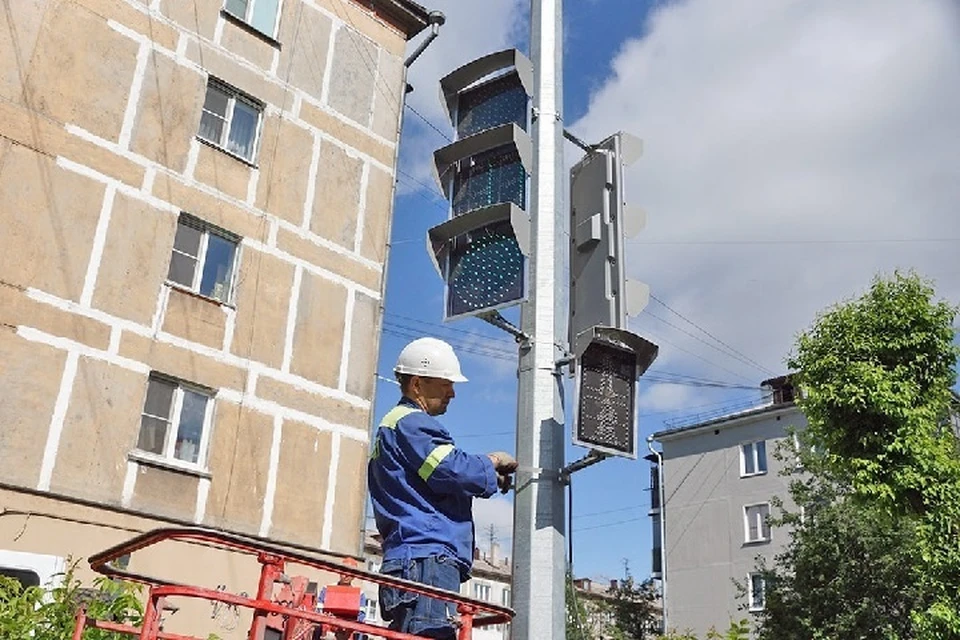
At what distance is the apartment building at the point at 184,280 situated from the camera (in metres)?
13.2

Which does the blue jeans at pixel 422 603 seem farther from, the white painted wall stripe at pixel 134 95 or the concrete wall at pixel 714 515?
the concrete wall at pixel 714 515

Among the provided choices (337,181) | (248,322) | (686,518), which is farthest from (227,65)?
(686,518)

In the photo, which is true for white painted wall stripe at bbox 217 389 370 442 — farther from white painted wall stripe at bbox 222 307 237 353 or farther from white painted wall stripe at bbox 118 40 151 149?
white painted wall stripe at bbox 118 40 151 149

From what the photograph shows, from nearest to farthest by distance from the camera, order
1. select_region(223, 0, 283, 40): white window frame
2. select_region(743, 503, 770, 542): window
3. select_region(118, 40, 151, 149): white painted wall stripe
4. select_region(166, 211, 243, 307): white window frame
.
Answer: select_region(118, 40, 151, 149): white painted wall stripe, select_region(166, 211, 243, 307): white window frame, select_region(223, 0, 283, 40): white window frame, select_region(743, 503, 770, 542): window

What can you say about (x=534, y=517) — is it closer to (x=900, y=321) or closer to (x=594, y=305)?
(x=594, y=305)

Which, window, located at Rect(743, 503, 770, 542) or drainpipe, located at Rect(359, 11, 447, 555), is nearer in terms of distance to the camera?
drainpipe, located at Rect(359, 11, 447, 555)

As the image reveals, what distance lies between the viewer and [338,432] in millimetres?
16781

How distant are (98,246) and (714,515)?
3088 cm

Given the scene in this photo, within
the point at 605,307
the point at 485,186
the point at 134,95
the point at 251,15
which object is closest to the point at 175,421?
the point at 134,95

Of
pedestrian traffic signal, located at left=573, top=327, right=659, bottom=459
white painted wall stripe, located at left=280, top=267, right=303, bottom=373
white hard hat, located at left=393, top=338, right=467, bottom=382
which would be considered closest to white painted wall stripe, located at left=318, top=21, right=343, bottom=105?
white painted wall stripe, located at left=280, top=267, right=303, bottom=373

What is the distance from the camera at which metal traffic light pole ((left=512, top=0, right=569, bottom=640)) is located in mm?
3875

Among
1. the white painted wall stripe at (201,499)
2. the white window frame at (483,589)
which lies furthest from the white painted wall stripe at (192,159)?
the white window frame at (483,589)

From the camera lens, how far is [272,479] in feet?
50.9

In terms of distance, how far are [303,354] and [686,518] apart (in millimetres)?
27814
